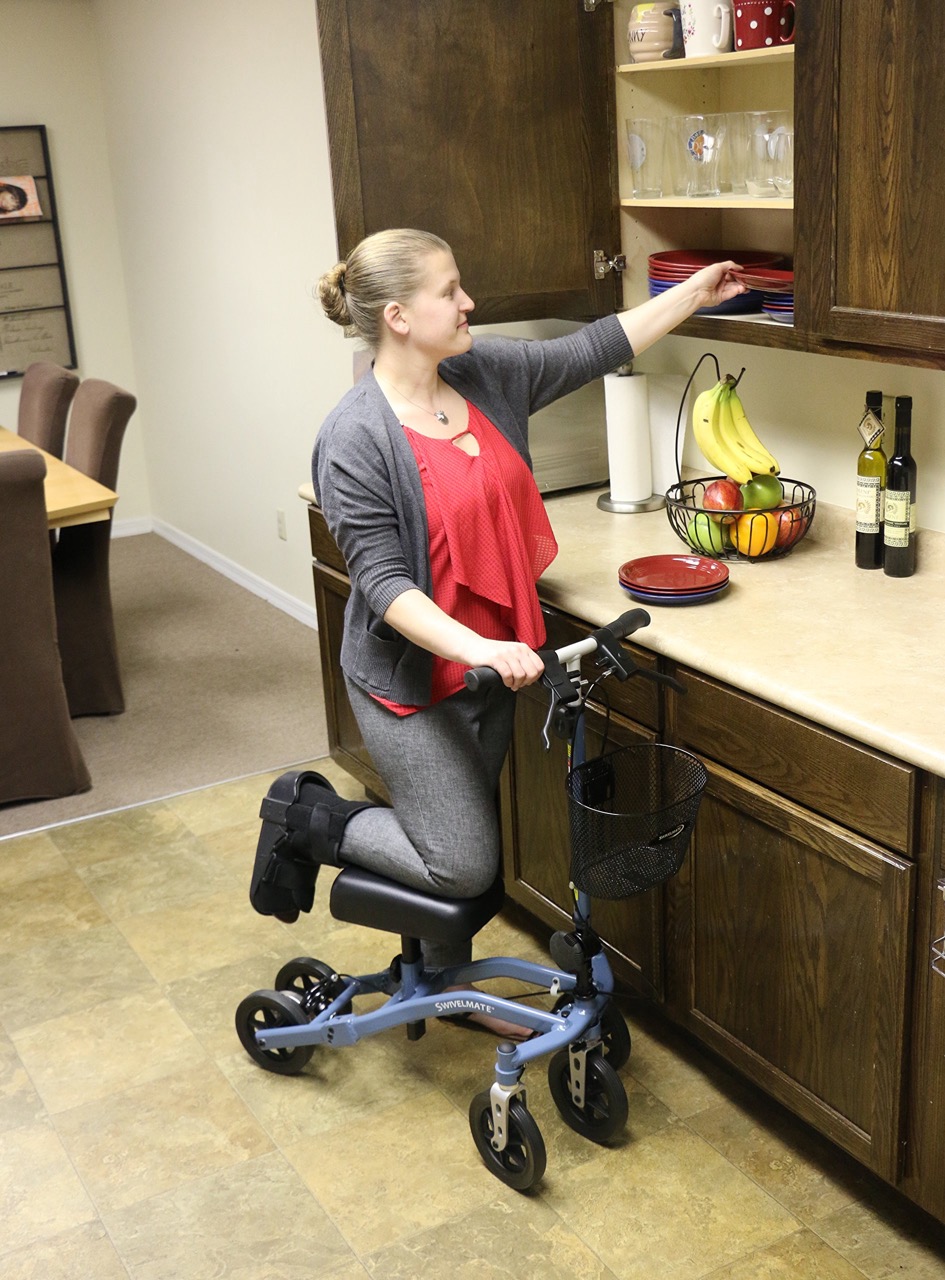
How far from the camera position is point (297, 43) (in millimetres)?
4215

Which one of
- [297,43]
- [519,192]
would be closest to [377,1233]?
[519,192]

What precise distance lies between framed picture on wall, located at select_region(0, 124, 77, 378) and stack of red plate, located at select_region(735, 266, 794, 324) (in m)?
4.61

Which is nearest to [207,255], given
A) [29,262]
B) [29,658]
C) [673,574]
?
[29,262]

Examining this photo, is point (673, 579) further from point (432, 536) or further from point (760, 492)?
point (432, 536)

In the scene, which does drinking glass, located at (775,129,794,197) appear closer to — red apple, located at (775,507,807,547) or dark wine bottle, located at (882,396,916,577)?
dark wine bottle, located at (882,396,916,577)

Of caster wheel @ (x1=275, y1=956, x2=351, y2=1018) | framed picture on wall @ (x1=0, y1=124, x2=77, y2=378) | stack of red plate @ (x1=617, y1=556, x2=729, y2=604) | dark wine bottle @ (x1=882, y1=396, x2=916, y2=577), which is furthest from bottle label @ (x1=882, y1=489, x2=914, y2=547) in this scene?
framed picture on wall @ (x1=0, y1=124, x2=77, y2=378)

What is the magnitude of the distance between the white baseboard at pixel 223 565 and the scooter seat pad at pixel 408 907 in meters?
2.67

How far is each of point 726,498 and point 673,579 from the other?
0.27 meters

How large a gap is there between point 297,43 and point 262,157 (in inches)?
20.8

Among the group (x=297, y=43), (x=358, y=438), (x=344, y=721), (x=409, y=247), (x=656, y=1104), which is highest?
(x=297, y=43)

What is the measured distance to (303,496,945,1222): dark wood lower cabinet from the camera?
1861 mm

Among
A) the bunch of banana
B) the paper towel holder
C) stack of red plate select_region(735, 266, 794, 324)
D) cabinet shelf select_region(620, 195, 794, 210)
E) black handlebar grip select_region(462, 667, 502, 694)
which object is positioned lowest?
the paper towel holder

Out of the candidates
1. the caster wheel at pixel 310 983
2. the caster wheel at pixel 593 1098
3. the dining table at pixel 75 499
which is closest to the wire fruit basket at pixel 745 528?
the caster wheel at pixel 593 1098

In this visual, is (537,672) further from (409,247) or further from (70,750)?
(70,750)
